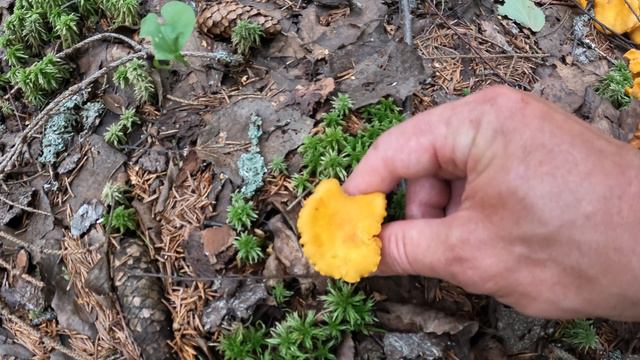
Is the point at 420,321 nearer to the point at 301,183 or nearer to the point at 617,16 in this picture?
the point at 301,183

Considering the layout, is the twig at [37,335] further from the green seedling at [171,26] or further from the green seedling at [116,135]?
the green seedling at [171,26]

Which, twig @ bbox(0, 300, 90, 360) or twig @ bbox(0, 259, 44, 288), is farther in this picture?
twig @ bbox(0, 259, 44, 288)

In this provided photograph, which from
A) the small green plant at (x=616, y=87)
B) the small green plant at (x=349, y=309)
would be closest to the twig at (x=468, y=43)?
the small green plant at (x=616, y=87)

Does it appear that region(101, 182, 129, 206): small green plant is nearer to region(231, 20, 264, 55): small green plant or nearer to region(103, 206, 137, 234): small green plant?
region(103, 206, 137, 234): small green plant

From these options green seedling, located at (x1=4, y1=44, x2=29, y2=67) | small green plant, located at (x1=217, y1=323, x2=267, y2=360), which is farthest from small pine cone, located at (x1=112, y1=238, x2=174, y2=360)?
green seedling, located at (x1=4, y1=44, x2=29, y2=67)

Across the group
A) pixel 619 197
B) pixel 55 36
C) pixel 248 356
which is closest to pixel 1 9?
pixel 55 36

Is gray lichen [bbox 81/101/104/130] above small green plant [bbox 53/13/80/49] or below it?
below
